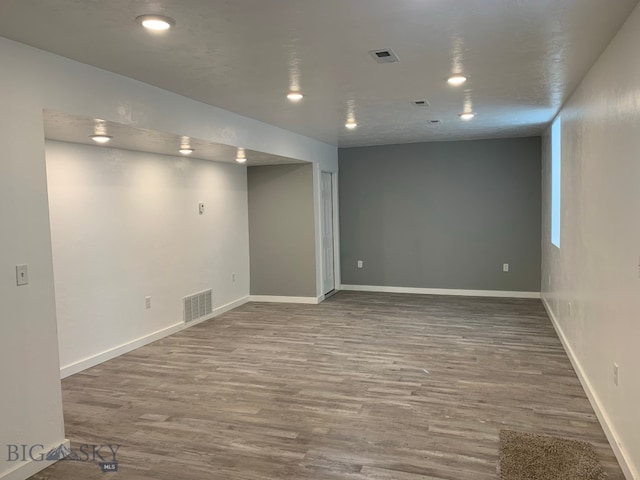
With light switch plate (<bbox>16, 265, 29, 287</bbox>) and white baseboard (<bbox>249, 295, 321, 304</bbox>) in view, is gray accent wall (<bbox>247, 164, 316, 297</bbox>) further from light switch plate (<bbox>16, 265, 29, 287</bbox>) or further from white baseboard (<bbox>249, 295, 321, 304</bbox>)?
light switch plate (<bbox>16, 265, 29, 287</bbox>)

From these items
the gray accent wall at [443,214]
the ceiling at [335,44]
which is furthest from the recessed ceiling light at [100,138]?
the gray accent wall at [443,214]

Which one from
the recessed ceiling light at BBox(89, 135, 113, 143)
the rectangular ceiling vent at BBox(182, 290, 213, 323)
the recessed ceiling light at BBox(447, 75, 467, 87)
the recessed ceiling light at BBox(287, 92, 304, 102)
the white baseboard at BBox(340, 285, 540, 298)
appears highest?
the recessed ceiling light at BBox(287, 92, 304, 102)

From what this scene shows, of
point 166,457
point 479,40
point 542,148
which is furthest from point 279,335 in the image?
point 542,148

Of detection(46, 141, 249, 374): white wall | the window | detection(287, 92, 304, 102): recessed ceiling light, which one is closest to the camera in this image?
detection(287, 92, 304, 102): recessed ceiling light

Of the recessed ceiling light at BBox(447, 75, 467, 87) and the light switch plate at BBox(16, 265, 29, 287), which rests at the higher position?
the recessed ceiling light at BBox(447, 75, 467, 87)

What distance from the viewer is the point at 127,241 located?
16.5 feet

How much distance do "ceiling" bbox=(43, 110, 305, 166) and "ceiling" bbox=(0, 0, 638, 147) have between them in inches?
14.8

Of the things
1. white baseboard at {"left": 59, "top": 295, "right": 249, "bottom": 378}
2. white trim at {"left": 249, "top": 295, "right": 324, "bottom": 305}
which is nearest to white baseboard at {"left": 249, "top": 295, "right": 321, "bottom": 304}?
white trim at {"left": 249, "top": 295, "right": 324, "bottom": 305}

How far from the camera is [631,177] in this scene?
2.45 metres

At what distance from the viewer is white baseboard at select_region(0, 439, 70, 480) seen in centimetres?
258

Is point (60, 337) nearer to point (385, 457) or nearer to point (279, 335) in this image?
point (279, 335)

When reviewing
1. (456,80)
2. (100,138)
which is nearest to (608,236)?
(456,80)

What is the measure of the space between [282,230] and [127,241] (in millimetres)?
2660

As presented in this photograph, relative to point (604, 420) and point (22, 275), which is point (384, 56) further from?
point (604, 420)
